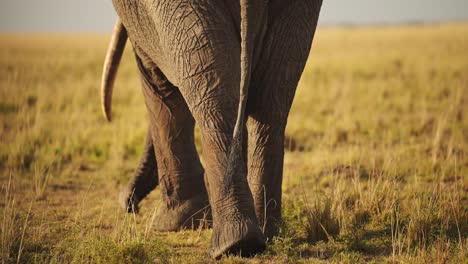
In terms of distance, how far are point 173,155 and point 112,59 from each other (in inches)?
50.3

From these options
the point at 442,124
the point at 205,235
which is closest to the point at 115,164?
the point at 205,235

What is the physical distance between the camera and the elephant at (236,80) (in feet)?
11.4

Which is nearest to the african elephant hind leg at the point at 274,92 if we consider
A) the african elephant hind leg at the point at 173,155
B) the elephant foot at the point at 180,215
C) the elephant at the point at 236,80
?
the elephant at the point at 236,80

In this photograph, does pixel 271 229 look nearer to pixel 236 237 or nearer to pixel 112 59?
pixel 236 237

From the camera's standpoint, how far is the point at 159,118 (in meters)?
4.82

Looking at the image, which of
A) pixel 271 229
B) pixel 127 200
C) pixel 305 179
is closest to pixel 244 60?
pixel 271 229

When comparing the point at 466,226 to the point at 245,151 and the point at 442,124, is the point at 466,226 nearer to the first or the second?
the point at 245,151

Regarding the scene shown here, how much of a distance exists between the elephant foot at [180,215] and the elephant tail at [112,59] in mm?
1381

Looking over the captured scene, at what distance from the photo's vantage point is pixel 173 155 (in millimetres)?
4855

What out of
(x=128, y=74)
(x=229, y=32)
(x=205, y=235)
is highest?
(x=128, y=74)

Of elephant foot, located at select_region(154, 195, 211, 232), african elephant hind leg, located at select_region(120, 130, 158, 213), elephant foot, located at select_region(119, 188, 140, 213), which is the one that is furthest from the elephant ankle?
african elephant hind leg, located at select_region(120, 130, 158, 213)

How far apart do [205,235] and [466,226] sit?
1763mm

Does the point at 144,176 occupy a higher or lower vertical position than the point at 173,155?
lower

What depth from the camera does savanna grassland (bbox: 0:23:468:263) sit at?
400 centimetres
